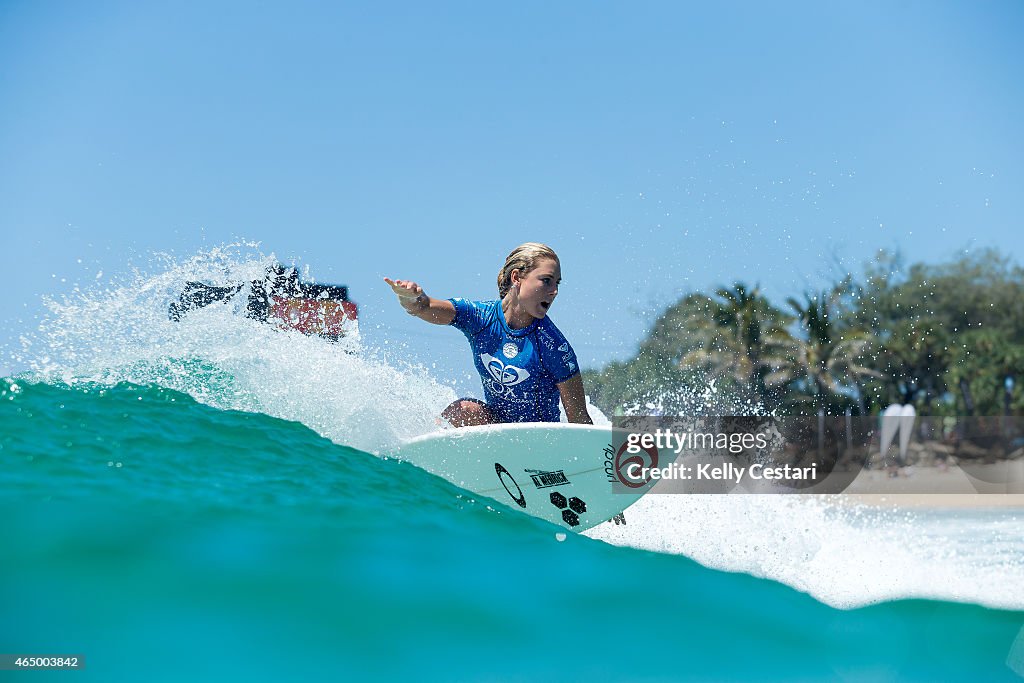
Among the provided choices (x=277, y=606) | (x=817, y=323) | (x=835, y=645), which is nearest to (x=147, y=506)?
(x=277, y=606)

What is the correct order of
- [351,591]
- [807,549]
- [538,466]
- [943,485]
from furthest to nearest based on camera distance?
[943,485] → [807,549] → [538,466] → [351,591]

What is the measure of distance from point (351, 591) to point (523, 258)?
2404 mm

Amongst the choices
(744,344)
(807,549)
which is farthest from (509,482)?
(744,344)

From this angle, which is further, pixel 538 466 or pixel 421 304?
pixel 421 304

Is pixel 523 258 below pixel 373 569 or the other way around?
the other way around

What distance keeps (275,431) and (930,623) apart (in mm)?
4033

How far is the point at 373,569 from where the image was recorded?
4242 mm

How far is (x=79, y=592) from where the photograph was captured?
3852 millimetres

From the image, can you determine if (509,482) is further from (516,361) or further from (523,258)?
(523,258)

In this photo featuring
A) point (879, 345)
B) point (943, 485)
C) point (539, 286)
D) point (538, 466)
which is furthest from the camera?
point (879, 345)

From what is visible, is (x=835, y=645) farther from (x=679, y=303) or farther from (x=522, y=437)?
(x=679, y=303)

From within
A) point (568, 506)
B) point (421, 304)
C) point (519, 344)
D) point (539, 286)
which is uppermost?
point (539, 286)

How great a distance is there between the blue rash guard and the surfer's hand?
0.25 meters

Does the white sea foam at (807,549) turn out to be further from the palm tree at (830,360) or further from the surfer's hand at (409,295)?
the palm tree at (830,360)
